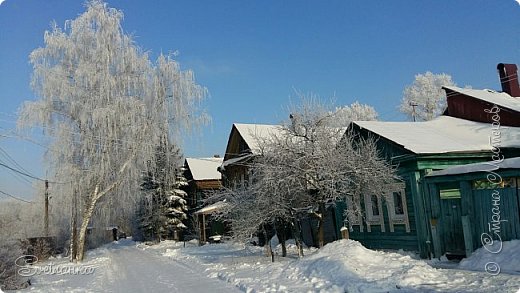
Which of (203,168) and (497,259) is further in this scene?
(203,168)

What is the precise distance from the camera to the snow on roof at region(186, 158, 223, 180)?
42.2 m

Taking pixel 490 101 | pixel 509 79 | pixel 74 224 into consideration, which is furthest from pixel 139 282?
pixel 509 79

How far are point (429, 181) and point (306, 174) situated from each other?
378cm

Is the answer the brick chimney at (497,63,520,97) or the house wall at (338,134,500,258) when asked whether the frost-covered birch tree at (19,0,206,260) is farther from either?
the brick chimney at (497,63,520,97)

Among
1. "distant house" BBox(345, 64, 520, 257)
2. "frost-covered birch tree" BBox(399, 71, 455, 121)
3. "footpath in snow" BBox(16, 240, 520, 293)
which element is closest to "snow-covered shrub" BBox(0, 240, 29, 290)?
"footpath in snow" BBox(16, 240, 520, 293)

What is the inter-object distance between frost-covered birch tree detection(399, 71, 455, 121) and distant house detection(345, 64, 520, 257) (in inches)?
1228

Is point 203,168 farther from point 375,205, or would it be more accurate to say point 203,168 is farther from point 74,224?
point 375,205

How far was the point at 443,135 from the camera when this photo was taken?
17.4 metres

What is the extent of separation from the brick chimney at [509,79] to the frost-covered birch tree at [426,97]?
80.8ft

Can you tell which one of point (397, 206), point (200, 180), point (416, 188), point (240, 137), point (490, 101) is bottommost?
point (397, 206)

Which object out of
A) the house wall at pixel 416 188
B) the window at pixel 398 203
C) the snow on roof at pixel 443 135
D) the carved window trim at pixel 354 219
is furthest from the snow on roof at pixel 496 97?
the carved window trim at pixel 354 219

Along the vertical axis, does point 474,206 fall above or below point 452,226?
above

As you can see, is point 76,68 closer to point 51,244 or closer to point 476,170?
point 51,244

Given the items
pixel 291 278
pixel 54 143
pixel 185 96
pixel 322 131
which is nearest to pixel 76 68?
pixel 54 143
